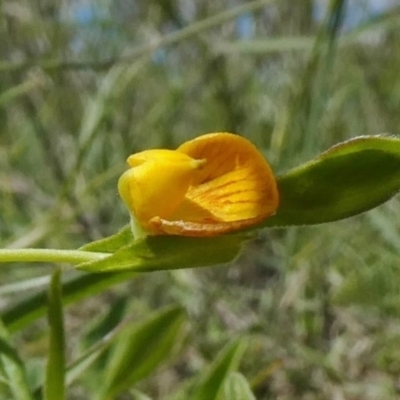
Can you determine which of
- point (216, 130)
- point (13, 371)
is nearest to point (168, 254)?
point (13, 371)

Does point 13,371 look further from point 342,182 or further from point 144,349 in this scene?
point 342,182

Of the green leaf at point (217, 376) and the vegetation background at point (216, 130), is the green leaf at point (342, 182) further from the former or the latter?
the vegetation background at point (216, 130)

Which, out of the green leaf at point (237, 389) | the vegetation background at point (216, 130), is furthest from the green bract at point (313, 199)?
the vegetation background at point (216, 130)

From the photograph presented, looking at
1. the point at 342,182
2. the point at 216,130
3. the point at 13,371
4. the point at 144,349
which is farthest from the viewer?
the point at 216,130

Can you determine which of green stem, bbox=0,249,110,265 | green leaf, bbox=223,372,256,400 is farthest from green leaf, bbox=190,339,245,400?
green stem, bbox=0,249,110,265

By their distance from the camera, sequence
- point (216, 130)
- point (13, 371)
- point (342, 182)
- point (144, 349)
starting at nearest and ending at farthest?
point (342, 182) < point (13, 371) < point (144, 349) < point (216, 130)

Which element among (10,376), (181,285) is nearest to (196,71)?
(181,285)

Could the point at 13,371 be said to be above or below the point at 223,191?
below
